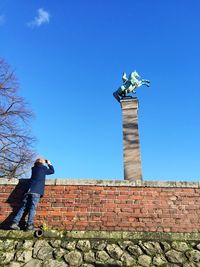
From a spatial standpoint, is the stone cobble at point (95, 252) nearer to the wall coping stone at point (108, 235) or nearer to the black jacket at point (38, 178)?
the wall coping stone at point (108, 235)

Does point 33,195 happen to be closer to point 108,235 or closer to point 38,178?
point 38,178

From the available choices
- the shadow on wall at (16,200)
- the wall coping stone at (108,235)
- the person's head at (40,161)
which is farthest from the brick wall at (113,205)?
the person's head at (40,161)

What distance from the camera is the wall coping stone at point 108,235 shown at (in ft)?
18.7

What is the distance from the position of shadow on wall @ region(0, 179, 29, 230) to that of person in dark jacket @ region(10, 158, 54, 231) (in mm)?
225

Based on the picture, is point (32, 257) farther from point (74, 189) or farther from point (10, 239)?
point (74, 189)

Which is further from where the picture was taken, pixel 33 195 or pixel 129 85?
pixel 129 85

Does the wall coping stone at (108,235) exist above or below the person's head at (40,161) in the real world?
below

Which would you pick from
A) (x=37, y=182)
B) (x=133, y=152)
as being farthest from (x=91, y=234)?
(x=133, y=152)

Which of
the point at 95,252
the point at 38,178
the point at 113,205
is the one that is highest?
the point at 38,178

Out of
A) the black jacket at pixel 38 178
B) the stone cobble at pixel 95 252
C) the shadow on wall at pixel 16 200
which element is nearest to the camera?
the stone cobble at pixel 95 252

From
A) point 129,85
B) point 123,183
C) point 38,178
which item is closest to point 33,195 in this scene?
point 38,178

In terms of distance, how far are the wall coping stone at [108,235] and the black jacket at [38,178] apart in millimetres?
812

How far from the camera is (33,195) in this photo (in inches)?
231

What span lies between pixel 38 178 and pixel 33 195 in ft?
1.21
